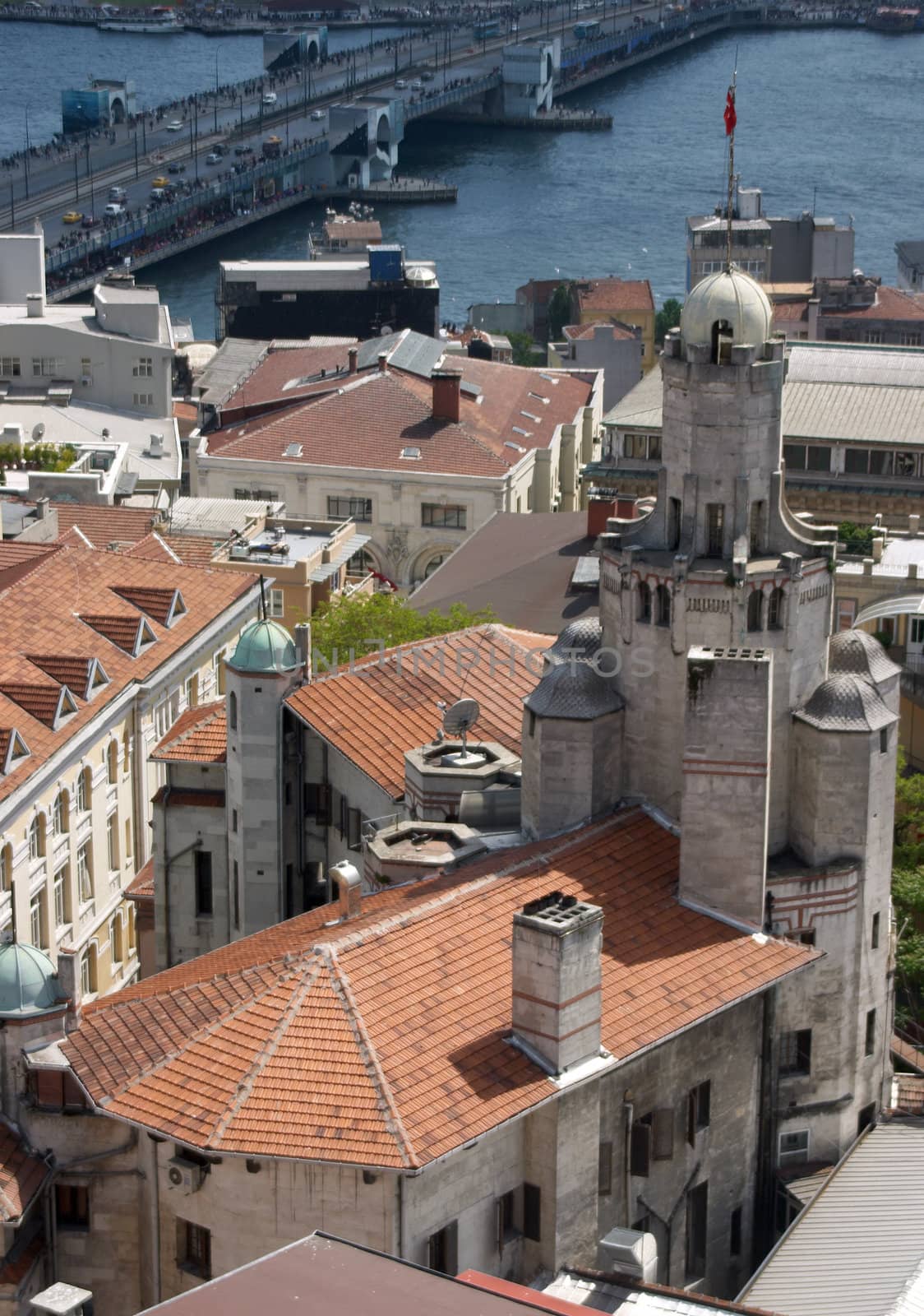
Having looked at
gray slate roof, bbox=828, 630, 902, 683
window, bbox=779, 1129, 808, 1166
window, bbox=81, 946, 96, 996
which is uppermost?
gray slate roof, bbox=828, 630, 902, 683

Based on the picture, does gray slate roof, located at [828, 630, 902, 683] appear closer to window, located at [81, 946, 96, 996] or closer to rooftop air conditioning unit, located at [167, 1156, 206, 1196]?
rooftop air conditioning unit, located at [167, 1156, 206, 1196]

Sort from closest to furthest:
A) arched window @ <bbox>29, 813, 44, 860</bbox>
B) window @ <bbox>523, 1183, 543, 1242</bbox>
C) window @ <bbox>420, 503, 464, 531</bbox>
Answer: window @ <bbox>523, 1183, 543, 1242</bbox> → arched window @ <bbox>29, 813, 44, 860</bbox> → window @ <bbox>420, 503, 464, 531</bbox>

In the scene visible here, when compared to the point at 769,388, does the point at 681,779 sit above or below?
below

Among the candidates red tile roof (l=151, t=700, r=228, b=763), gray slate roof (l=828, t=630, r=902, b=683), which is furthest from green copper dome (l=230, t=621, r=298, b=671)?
gray slate roof (l=828, t=630, r=902, b=683)

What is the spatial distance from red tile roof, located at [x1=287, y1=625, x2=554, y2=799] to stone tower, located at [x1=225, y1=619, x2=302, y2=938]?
1.05 meters

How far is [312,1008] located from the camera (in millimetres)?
60281

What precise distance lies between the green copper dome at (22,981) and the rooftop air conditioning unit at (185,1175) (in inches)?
179

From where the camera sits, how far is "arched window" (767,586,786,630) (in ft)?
223

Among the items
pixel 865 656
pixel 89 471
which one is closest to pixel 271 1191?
pixel 865 656

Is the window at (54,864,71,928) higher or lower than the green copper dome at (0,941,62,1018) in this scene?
lower

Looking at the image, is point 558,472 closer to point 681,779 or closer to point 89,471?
point 89,471

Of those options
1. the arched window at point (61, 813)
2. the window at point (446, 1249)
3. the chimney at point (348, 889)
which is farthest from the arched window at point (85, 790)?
the window at point (446, 1249)

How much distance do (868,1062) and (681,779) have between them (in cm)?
849

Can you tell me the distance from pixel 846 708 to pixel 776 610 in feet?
9.47
